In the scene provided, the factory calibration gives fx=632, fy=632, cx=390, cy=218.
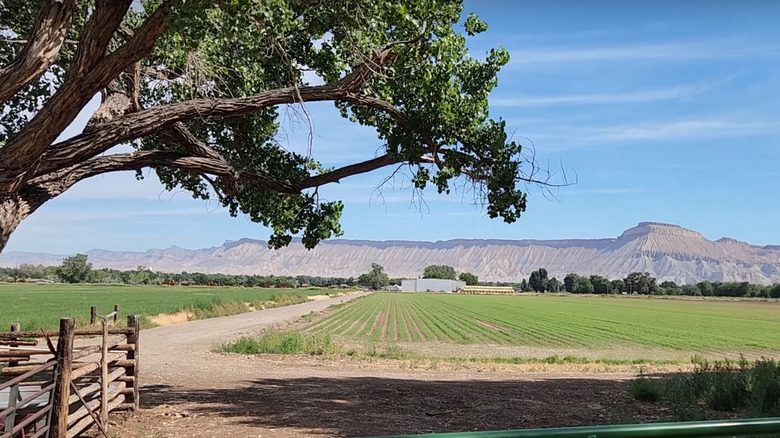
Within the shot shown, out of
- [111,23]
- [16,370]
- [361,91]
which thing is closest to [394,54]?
[361,91]

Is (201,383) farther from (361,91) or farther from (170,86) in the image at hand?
(361,91)

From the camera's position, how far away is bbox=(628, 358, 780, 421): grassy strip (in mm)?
11245

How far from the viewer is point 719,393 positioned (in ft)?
42.0

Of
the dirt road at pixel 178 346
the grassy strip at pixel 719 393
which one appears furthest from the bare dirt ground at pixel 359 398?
the grassy strip at pixel 719 393

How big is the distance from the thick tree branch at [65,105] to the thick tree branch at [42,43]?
0.37 metres

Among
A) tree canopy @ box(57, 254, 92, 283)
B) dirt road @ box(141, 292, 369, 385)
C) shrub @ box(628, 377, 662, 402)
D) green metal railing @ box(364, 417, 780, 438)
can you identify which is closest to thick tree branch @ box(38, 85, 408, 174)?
green metal railing @ box(364, 417, 780, 438)

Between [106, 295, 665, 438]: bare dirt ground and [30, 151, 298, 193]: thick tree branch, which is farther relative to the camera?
[106, 295, 665, 438]: bare dirt ground

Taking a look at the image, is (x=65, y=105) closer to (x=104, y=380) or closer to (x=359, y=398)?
(x=104, y=380)

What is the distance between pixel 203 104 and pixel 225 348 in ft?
68.9

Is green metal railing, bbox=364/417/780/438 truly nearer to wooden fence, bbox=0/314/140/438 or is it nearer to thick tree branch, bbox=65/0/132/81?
thick tree branch, bbox=65/0/132/81

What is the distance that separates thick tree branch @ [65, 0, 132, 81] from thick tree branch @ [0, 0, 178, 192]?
0.21 feet

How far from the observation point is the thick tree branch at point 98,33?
6.42 m

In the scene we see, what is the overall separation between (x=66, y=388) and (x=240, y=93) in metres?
5.49

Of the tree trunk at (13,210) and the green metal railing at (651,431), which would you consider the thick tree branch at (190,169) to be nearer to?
the tree trunk at (13,210)
